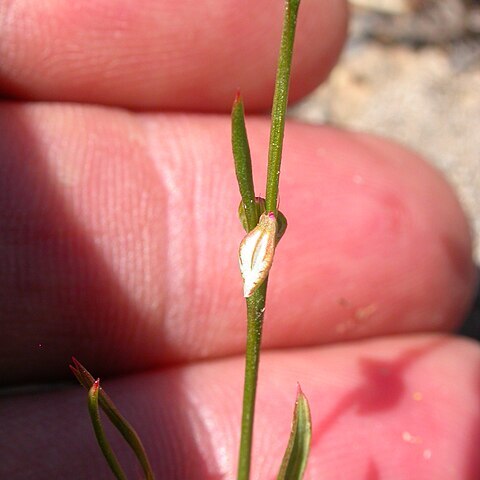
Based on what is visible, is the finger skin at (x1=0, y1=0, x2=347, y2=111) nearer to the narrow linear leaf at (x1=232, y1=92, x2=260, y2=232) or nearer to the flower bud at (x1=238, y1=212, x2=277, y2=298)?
the narrow linear leaf at (x1=232, y1=92, x2=260, y2=232)

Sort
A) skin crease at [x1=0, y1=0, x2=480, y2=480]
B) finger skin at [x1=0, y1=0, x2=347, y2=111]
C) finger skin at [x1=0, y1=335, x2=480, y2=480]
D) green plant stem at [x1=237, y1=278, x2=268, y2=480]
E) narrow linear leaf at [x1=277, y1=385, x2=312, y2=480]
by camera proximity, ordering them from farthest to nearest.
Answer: finger skin at [x1=0, y1=0, x2=347, y2=111] < skin crease at [x1=0, y1=0, x2=480, y2=480] < finger skin at [x1=0, y1=335, x2=480, y2=480] < narrow linear leaf at [x1=277, y1=385, x2=312, y2=480] < green plant stem at [x1=237, y1=278, x2=268, y2=480]

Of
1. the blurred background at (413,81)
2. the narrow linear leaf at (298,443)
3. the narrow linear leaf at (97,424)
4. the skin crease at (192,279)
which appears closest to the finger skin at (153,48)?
the skin crease at (192,279)

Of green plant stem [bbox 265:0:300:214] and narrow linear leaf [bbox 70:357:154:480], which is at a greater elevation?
green plant stem [bbox 265:0:300:214]

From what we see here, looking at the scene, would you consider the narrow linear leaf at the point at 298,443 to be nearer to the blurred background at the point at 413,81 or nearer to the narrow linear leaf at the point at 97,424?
the narrow linear leaf at the point at 97,424

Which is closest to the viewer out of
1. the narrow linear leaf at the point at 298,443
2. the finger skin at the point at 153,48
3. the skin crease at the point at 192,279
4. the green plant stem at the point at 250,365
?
the green plant stem at the point at 250,365

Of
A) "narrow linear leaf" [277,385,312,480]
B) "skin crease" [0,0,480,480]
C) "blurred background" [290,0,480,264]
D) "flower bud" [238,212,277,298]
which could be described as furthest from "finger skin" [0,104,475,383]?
"blurred background" [290,0,480,264]

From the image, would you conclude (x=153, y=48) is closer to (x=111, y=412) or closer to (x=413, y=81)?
(x=111, y=412)
